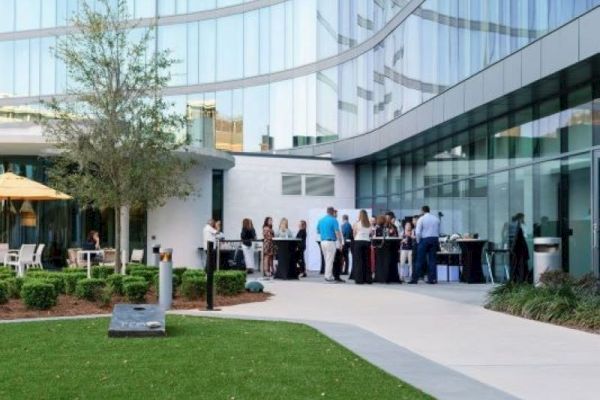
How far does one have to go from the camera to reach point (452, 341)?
34.5ft

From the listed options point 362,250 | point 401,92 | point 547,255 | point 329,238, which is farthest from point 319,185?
point 547,255

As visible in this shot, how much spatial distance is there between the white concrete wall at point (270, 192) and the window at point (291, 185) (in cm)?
16

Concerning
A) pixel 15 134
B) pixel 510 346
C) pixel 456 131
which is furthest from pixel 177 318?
pixel 15 134

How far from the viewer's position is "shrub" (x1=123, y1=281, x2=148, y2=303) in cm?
1455

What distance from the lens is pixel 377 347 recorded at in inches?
383

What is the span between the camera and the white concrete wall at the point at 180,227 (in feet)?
95.1

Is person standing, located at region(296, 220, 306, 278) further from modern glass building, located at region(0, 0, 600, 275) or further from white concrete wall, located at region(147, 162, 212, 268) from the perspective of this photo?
white concrete wall, located at region(147, 162, 212, 268)

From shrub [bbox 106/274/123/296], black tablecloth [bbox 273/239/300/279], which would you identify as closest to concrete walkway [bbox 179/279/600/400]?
shrub [bbox 106/274/123/296]

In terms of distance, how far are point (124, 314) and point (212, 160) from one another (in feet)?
57.7

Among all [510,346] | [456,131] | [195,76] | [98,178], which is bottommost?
[510,346]

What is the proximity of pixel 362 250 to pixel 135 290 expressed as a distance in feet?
25.4

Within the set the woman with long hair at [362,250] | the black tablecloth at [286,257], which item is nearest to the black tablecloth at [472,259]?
the woman with long hair at [362,250]

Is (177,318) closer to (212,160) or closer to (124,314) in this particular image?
(124,314)

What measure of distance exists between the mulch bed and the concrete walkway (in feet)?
1.74
